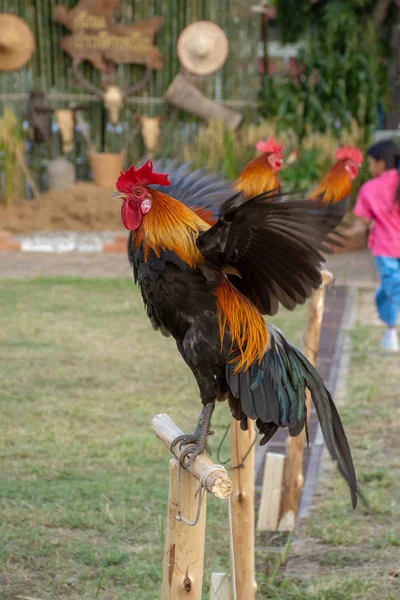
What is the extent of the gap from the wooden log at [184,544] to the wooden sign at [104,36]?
11856 mm

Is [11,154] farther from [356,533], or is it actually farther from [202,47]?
[356,533]

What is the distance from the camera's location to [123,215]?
290 cm

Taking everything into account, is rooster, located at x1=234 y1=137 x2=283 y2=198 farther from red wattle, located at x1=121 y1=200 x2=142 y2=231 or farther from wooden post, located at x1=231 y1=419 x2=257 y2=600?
red wattle, located at x1=121 y1=200 x2=142 y2=231

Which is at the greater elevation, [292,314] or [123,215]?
[123,215]

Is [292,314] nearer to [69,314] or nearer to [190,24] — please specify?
[69,314]

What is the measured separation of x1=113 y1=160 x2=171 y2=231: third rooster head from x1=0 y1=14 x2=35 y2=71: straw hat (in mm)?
11357

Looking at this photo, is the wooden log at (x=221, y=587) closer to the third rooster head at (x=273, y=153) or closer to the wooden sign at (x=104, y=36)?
the third rooster head at (x=273, y=153)

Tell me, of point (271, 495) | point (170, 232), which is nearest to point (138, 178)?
point (170, 232)

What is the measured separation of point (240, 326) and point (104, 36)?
11.7 meters

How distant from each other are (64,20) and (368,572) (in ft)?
37.3

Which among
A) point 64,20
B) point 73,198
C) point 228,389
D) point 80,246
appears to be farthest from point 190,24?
point 228,389

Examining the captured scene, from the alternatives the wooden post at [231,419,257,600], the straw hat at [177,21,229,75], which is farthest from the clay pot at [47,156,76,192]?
the wooden post at [231,419,257,600]

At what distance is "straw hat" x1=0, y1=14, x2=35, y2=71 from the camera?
13.5m

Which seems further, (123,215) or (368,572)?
(368,572)
